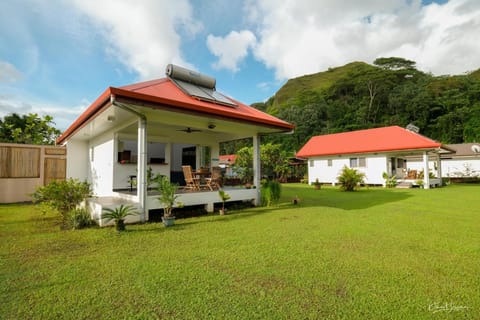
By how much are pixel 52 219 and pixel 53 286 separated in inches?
179

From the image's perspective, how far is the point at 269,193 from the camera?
802cm

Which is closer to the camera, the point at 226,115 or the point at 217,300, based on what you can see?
the point at 217,300

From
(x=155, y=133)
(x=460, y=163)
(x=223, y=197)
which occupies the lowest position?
(x=223, y=197)

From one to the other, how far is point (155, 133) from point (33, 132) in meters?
10.4

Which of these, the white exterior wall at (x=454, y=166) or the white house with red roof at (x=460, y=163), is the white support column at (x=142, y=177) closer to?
the white house with red roof at (x=460, y=163)

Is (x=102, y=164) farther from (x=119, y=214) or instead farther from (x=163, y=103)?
(x=163, y=103)

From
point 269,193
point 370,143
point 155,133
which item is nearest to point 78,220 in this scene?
point 155,133

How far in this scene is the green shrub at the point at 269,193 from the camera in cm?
803

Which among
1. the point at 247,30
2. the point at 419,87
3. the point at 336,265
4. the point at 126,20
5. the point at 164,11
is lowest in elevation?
the point at 336,265

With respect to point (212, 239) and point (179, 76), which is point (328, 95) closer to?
point (179, 76)

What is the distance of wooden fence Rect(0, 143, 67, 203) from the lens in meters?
9.18

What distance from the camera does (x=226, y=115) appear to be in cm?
632

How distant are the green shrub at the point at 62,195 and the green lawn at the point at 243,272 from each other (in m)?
0.55

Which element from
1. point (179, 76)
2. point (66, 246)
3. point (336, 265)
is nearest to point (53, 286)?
point (66, 246)
